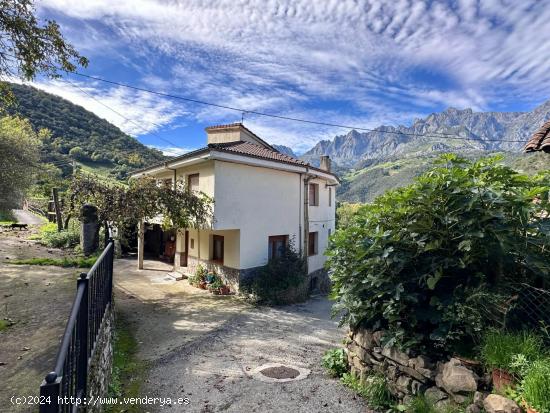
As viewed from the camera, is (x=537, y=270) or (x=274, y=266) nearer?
(x=537, y=270)

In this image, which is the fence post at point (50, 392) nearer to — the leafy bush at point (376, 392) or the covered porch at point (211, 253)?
the leafy bush at point (376, 392)

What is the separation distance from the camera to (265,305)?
1320cm

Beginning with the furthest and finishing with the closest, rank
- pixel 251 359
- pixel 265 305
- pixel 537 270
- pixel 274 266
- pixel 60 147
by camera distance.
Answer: pixel 60 147 < pixel 274 266 < pixel 265 305 < pixel 251 359 < pixel 537 270

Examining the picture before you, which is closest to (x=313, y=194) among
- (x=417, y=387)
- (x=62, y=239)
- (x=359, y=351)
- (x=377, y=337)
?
(x=359, y=351)

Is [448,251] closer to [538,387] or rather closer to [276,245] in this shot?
[538,387]

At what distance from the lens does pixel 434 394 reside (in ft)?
13.9

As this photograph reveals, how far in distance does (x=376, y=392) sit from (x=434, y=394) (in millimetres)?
970

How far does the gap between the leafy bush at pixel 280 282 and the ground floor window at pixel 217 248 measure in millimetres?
2065

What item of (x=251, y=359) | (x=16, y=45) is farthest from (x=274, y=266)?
(x=16, y=45)

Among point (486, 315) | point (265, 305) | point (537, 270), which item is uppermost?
point (537, 270)

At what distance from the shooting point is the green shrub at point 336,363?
6.13 m

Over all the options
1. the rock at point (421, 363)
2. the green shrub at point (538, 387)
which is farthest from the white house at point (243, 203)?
the green shrub at point (538, 387)

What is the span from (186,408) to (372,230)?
4.33 metres

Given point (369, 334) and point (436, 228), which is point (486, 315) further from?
point (369, 334)
